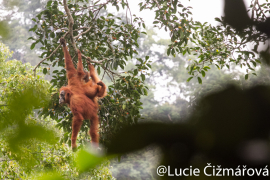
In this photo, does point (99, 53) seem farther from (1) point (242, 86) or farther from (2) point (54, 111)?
(1) point (242, 86)

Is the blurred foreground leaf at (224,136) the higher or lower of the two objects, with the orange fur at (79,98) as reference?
lower

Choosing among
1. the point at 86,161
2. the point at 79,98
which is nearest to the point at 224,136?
the point at 86,161

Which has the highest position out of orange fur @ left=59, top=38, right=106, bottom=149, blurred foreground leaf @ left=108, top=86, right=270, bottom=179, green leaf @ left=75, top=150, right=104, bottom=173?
orange fur @ left=59, top=38, right=106, bottom=149

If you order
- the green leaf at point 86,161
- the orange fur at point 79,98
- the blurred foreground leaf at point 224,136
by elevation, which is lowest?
the green leaf at point 86,161

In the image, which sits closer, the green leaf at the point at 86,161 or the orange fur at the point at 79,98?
the green leaf at the point at 86,161

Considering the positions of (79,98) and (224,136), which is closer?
(224,136)

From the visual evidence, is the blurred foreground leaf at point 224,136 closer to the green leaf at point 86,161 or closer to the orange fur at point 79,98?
the green leaf at point 86,161

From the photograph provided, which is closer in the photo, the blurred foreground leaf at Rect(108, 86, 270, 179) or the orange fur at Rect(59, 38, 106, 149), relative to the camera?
the blurred foreground leaf at Rect(108, 86, 270, 179)

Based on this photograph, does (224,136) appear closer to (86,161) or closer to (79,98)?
(86,161)

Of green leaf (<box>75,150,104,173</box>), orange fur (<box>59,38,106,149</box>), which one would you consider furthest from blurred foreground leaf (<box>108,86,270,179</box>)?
orange fur (<box>59,38,106,149</box>)

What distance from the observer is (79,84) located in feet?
11.7

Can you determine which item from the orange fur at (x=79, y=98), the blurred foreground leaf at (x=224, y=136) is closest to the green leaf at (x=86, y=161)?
the blurred foreground leaf at (x=224, y=136)

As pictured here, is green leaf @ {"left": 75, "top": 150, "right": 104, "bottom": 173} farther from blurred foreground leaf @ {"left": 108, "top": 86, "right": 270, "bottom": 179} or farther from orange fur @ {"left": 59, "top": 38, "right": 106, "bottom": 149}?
orange fur @ {"left": 59, "top": 38, "right": 106, "bottom": 149}

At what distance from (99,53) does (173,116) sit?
3.83m
